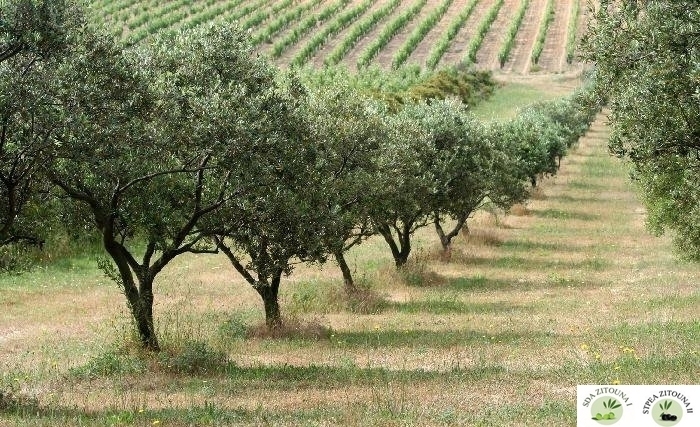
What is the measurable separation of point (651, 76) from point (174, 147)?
29.9ft

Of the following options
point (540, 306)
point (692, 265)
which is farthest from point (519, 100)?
point (540, 306)

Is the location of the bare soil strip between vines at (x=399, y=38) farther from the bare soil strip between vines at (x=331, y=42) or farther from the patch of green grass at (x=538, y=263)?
the patch of green grass at (x=538, y=263)

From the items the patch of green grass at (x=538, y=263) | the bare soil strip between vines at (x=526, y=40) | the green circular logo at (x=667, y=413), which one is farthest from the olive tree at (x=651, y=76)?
the bare soil strip between vines at (x=526, y=40)

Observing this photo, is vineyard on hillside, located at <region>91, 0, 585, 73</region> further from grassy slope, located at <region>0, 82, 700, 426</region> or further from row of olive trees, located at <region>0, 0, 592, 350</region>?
row of olive trees, located at <region>0, 0, 592, 350</region>

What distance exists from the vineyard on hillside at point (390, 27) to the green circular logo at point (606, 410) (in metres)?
94.3

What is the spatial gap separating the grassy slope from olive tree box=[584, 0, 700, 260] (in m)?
4.12

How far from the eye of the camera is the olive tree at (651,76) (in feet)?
49.5

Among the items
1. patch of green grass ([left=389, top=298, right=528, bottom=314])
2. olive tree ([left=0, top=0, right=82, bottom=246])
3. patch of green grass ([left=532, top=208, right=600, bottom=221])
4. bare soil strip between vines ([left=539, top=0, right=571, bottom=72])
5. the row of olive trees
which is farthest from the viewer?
bare soil strip between vines ([left=539, top=0, right=571, bottom=72])

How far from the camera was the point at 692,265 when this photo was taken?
40.5 m

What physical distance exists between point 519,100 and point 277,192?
83.0 m

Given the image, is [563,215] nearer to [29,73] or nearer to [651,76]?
[651,76]

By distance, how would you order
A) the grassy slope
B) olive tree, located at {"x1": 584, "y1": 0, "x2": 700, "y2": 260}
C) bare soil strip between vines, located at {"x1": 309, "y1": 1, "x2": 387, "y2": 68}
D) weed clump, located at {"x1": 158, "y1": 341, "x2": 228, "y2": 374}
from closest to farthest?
the grassy slope, olive tree, located at {"x1": 584, "y1": 0, "x2": 700, "y2": 260}, weed clump, located at {"x1": 158, "y1": 341, "x2": 228, "y2": 374}, bare soil strip between vines, located at {"x1": 309, "y1": 1, "x2": 387, "y2": 68}

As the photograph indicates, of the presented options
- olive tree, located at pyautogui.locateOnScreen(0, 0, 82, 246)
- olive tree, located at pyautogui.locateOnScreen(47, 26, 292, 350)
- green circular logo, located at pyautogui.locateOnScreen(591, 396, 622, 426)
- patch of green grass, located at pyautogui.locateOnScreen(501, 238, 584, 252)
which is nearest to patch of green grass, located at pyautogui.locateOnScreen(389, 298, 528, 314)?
olive tree, located at pyautogui.locateOnScreen(47, 26, 292, 350)

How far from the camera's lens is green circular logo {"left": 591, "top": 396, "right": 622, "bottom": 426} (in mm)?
9711
